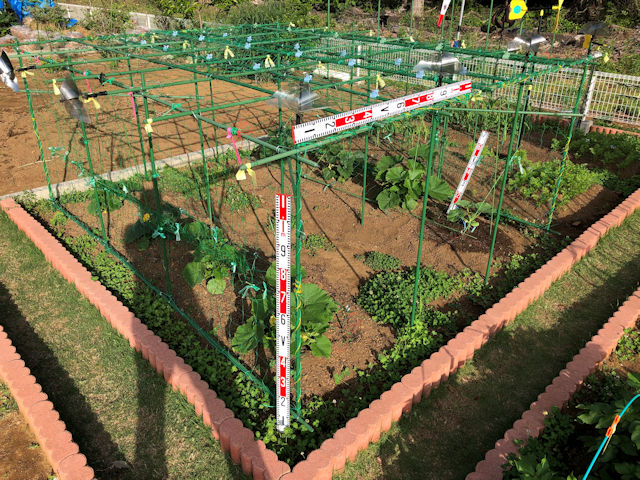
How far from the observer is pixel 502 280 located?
234 inches

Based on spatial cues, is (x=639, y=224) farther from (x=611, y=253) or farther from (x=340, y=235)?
(x=340, y=235)

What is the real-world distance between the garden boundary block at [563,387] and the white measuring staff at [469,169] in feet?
7.98

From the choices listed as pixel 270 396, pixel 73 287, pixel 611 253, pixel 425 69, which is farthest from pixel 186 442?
pixel 611 253

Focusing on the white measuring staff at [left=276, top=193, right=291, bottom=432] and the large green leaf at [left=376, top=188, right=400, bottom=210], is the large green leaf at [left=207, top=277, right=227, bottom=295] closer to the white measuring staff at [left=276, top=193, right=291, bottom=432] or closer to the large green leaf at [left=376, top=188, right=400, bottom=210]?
the white measuring staff at [left=276, top=193, right=291, bottom=432]

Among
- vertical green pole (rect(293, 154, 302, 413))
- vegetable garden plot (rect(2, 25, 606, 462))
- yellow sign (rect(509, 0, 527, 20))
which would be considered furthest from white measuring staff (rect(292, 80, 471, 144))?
yellow sign (rect(509, 0, 527, 20))

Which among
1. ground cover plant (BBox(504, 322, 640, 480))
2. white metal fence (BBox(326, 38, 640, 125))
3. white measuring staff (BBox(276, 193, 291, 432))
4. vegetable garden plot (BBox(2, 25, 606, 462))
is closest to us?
ground cover plant (BBox(504, 322, 640, 480))

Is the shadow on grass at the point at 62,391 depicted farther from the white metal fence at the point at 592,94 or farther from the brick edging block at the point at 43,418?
the white metal fence at the point at 592,94

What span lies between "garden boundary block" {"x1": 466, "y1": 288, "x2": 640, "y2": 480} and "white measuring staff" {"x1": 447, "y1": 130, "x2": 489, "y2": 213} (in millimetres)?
2432

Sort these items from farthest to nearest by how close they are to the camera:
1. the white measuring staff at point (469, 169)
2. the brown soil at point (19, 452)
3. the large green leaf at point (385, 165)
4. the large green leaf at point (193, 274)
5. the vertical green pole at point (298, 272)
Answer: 1. the large green leaf at point (385, 165)
2. the white measuring staff at point (469, 169)
3. the large green leaf at point (193, 274)
4. the brown soil at point (19, 452)
5. the vertical green pole at point (298, 272)

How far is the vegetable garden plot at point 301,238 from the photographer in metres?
4.41

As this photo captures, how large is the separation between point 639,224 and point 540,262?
6.95 ft

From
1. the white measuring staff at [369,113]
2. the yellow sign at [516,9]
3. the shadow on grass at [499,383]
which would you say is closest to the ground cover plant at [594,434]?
the shadow on grass at [499,383]

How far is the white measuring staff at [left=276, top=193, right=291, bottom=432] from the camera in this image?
323 cm

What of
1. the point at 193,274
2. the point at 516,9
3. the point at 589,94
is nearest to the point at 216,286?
the point at 193,274
